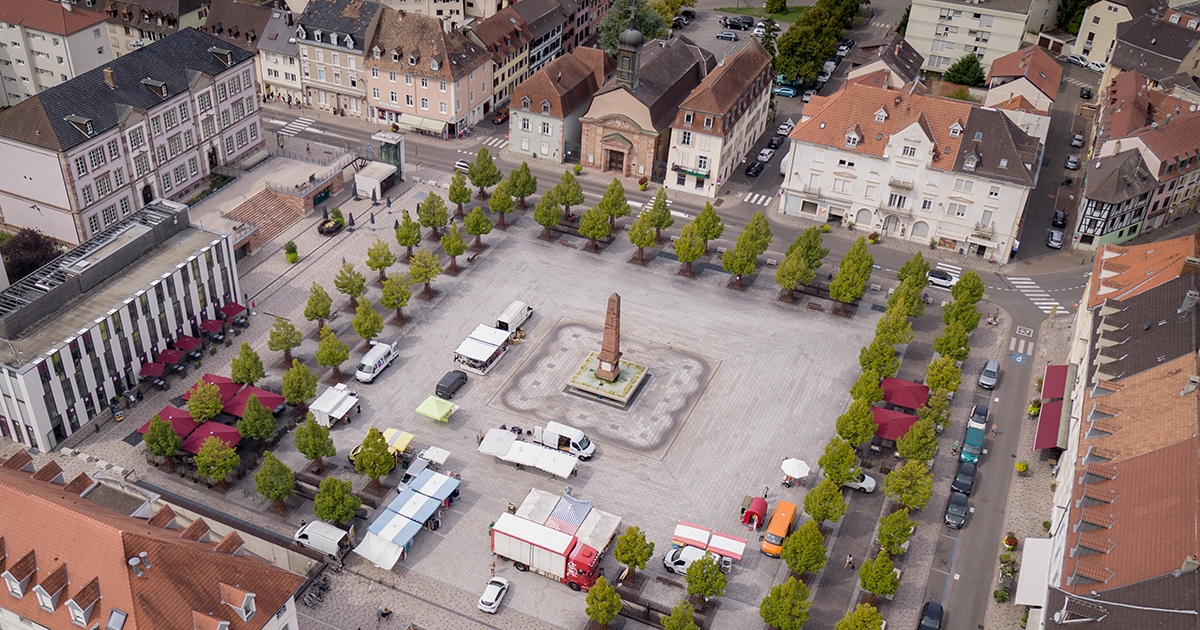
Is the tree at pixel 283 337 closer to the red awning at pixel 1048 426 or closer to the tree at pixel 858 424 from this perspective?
the tree at pixel 858 424

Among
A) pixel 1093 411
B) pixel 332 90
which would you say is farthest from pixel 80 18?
pixel 1093 411

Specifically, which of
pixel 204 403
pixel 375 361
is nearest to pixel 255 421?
pixel 204 403

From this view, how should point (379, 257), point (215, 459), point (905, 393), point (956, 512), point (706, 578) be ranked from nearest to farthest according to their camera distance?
point (706, 578) → point (215, 459) → point (956, 512) → point (905, 393) → point (379, 257)

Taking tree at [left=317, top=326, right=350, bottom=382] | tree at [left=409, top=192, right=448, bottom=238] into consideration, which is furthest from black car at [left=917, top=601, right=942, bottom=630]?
tree at [left=409, top=192, right=448, bottom=238]

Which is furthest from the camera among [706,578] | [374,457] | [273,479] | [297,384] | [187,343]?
[187,343]

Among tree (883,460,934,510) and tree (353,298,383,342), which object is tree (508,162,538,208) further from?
tree (883,460,934,510)

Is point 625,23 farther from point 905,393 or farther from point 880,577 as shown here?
point 880,577
